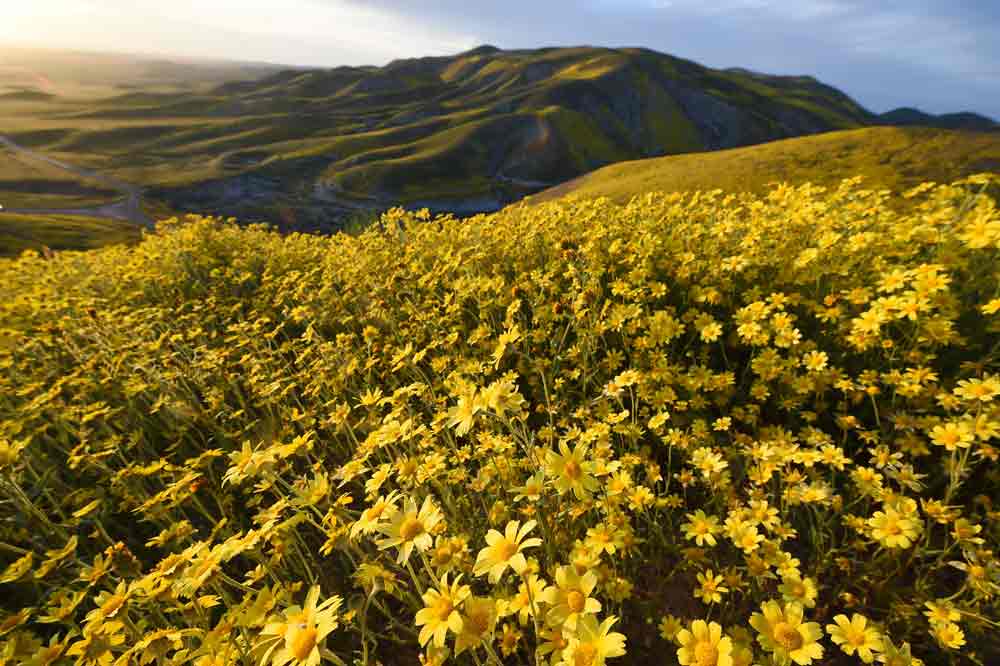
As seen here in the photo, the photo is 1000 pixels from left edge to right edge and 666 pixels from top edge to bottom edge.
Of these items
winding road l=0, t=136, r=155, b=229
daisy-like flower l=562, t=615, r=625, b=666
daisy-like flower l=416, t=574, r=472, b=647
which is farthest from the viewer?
winding road l=0, t=136, r=155, b=229

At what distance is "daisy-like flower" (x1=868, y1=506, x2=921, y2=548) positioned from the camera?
88.9 inches

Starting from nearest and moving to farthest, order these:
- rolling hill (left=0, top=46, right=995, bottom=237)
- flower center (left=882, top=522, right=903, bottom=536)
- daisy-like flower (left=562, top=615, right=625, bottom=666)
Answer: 1. daisy-like flower (left=562, top=615, right=625, bottom=666)
2. flower center (left=882, top=522, right=903, bottom=536)
3. rolling hill (left=0, top=46, right=995, bottom=237)

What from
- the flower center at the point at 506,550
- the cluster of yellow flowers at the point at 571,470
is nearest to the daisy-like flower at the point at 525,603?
the cluster of yellow flowers at the point at 571,470

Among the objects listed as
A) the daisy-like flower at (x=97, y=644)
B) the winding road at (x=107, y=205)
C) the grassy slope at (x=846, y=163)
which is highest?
the grassy slope at (x=846, y=163)

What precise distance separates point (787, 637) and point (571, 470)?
3.51 feet

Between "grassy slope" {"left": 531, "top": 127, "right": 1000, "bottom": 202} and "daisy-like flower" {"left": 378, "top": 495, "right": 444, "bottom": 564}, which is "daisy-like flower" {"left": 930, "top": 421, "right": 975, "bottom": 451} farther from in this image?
"grassy slope" {"left": 531, "top": 127, "right": 1000, "bottom": 202}

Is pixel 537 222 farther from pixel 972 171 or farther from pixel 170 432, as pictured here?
pixel 972 171

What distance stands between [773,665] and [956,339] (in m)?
3.09

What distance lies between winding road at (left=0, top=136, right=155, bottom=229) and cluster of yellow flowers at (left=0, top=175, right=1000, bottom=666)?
78.5 m

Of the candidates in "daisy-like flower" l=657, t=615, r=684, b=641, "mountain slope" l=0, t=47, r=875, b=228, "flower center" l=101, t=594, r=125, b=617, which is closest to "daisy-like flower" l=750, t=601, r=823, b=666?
"daisy-like flower" l=657, t=615, r=684, b=641

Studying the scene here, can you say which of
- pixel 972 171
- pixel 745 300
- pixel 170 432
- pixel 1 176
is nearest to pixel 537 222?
pixel 745 300

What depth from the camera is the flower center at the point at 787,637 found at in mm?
1852

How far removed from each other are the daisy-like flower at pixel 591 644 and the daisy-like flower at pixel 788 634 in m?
0.63

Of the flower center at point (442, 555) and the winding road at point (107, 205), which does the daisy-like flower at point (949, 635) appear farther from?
the winding road at point (107, 205)
